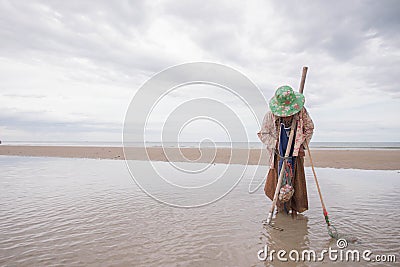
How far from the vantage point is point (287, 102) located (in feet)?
15.4


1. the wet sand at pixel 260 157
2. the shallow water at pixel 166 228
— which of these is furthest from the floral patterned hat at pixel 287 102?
the wet sand at pixel 260 157

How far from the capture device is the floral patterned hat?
15.3 ft

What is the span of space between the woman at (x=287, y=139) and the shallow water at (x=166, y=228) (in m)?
0.42

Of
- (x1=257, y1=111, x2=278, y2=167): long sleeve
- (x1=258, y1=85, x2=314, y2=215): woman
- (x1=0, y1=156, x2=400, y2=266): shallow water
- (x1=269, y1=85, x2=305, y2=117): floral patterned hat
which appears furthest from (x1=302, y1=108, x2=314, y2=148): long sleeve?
(x1=0, y1=156, x2=400, y2=266): shallow water

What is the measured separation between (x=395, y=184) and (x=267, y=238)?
6696 mm

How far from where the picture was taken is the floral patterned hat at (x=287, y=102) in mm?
4676

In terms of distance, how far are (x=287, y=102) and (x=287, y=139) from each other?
31.4 inches

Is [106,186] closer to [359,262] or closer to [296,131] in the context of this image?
[296,131]

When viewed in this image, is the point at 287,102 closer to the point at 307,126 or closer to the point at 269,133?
the point at 307,126

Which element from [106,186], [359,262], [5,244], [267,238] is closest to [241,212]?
[267,238]

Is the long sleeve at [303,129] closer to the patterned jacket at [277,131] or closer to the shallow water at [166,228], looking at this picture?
the patterned jacket at [277,131]

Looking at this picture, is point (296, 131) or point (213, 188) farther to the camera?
point (213, 188)

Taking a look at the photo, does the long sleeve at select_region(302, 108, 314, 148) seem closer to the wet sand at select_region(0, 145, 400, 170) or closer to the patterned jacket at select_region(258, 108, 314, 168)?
the patterned jacket at select_region(258, 108, 314, 168)

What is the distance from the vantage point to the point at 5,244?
3777 mm
